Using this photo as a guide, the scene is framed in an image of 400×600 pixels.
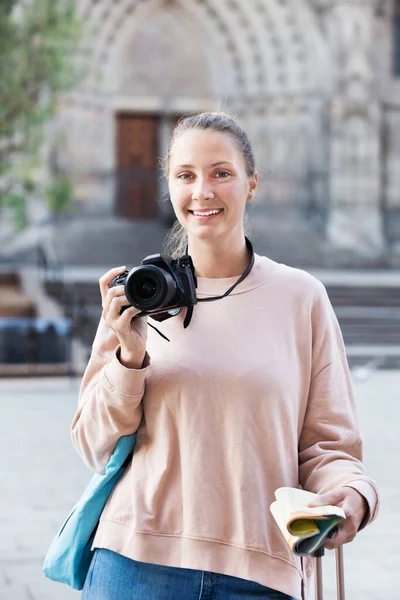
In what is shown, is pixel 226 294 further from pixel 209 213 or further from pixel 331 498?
pixel 331 498

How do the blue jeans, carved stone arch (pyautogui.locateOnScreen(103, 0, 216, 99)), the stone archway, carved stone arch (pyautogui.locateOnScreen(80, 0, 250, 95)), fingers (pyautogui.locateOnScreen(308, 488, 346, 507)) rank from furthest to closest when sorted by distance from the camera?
carved stone arch (pyautogui.locateOnScreen(103, 0, 216, 99)), the stone archway, carved stone arch (pyautogui.locateOnScreen(80, 0, 250, 95)), the blue jeans, fingers (pyautogui.locateOnScreen(308, 488, 346, 507))

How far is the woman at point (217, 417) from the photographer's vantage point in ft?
7.85

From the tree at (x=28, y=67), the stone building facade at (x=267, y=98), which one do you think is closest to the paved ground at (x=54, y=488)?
the tree at (x=28, y=67)

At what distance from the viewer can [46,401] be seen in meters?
12.8

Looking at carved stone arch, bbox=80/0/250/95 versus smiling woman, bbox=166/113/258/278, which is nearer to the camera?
smiling woman, bbox=166/113/258/278

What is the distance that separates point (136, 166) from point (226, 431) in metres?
24.5

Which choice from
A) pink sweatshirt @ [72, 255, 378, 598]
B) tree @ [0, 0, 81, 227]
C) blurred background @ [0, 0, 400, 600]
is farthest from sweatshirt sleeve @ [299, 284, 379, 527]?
blurred background @ [0, 0, 400, 600]

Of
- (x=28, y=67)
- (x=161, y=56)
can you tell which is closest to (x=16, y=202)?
(x=28, y=67)

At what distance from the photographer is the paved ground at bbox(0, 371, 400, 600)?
225 inches

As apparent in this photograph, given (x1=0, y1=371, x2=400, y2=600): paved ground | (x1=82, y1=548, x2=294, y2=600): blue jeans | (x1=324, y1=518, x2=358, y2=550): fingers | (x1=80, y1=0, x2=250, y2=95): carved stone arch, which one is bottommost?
(x1=0, y1=371, x2=400, y2=600): paved ground

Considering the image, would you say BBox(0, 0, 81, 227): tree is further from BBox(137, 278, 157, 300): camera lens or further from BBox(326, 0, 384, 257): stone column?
BBox(137, 278, 157, 300): camera lens

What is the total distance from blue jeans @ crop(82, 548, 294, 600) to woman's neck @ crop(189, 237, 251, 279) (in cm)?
71

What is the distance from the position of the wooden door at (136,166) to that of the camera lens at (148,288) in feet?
78.3

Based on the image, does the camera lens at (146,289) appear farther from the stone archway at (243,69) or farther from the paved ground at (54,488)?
the stone archway at (243,69)
